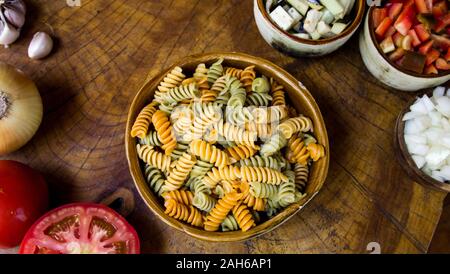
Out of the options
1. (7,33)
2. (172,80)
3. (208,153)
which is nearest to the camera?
(208,153)

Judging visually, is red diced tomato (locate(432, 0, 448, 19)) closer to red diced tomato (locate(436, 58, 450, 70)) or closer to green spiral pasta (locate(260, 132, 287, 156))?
red diced tomato (locate(436, 58, 450, 70))

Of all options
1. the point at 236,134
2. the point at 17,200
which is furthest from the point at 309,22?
the point at 17,200

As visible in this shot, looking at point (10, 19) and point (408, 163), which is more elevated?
point (10, 19)

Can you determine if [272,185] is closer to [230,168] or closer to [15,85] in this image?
[230,168]

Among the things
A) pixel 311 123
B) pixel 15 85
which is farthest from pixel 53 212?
pixel 311 123

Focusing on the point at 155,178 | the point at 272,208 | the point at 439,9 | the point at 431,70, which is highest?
the point at 439,9

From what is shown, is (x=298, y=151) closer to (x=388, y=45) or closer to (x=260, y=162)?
(x=260, y=162)

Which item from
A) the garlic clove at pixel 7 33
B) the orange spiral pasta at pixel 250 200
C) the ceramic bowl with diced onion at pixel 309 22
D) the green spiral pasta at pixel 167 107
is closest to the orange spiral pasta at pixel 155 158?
the green spiral pasta at pixel 167 107
